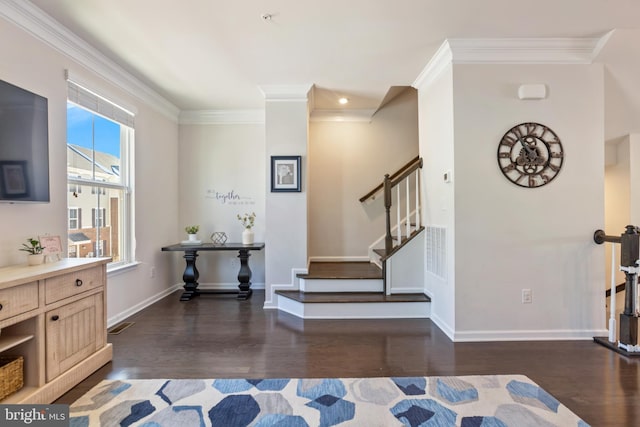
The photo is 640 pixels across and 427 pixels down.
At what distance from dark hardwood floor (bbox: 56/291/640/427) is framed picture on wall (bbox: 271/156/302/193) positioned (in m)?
1.61

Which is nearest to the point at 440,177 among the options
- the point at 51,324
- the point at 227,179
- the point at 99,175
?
the point at 227,179

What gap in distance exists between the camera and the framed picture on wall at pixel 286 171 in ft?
12.5

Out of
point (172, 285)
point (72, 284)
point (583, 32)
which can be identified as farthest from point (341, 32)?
point (172, 285)

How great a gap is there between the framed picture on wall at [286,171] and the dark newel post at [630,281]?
3148 mm

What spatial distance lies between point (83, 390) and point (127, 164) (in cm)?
250

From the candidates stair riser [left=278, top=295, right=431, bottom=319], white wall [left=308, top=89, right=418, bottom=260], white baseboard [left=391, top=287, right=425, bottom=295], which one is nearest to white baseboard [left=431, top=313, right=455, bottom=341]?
stair riser [left=278, top=295, right=431, bottom=319]

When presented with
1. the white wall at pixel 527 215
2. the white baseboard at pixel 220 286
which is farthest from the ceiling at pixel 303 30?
the white baseboard at pixel 220 286

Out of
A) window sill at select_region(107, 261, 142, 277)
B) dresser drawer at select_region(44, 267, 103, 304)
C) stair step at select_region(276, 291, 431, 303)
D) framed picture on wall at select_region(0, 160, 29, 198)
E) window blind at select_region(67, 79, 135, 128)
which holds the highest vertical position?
window blind at select_region(67, 79, 135, 128)

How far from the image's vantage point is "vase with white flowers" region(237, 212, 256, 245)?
14.1 ft

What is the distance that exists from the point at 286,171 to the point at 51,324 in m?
2.57

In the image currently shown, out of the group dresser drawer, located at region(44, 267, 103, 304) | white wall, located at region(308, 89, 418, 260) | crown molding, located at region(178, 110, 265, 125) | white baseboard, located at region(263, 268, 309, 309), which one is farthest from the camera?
white wall, located at region(308, 89, 418, 260)

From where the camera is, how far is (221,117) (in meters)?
4.71

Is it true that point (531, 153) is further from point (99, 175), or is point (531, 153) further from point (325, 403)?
point (99, 175)

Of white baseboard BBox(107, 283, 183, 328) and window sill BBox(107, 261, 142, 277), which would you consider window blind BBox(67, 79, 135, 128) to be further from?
white baseboard BBox(107, 283, 183, 328)
